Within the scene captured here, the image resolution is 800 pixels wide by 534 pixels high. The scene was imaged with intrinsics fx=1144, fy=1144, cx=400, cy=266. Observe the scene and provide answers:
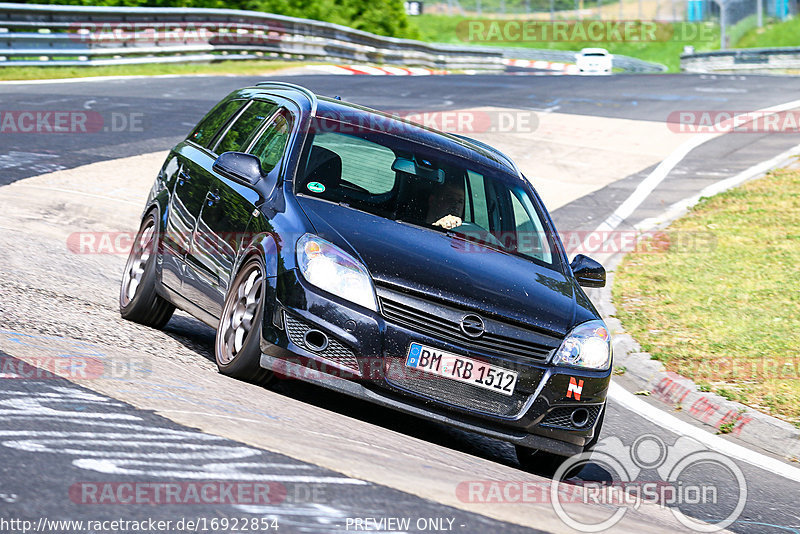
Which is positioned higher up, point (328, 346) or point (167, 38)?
point (167, 38)

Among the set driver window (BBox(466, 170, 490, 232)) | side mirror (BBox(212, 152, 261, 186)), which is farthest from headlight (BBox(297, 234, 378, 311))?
driver window (BBox(466, 170, 490, 232))

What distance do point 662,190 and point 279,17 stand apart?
1843 centimetres

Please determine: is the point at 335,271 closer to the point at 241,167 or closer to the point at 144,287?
the point at 241,167

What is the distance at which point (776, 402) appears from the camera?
801cm

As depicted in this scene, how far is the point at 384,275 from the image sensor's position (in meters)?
5.78

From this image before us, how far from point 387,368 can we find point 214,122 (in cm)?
308

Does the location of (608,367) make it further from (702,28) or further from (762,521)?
(702,28)

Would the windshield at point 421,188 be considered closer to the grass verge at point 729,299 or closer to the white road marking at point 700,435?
the white road marking at point 700,435

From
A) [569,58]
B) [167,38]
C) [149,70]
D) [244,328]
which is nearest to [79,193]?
[244,328]

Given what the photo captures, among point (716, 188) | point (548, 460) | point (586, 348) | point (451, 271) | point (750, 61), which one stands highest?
point (451, 271)

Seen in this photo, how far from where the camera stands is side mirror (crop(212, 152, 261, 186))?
6.60m

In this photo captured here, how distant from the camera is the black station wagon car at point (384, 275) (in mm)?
5730

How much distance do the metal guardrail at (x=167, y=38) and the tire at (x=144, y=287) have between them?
1789 centimetres

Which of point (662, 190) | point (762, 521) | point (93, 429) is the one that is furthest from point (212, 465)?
point (662, 190)
